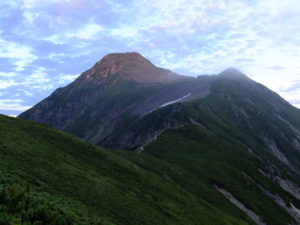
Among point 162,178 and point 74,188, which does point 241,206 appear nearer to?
point 162,178

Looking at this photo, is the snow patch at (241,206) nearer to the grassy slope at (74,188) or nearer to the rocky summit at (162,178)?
the rocky summit at (162,178)

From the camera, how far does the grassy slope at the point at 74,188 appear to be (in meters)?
23.3

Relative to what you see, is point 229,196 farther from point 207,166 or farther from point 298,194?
point 298,194

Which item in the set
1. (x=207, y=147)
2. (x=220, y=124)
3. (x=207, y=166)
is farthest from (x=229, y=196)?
(x=220, y=124)

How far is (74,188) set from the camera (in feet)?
122

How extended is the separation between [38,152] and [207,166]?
63.2 metres

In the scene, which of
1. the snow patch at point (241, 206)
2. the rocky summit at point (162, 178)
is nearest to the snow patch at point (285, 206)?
the rocky summit at point (162, 178)

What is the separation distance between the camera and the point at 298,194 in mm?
122500

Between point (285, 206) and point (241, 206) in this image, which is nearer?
point (241, 206)

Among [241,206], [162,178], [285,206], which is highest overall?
[162,178]

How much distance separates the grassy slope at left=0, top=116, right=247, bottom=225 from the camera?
76.4 feet

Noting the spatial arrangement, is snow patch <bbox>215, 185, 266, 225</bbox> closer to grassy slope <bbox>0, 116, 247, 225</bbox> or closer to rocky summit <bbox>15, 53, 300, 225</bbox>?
rocky summit <bbox>15, 53, 300, 225</bbox>

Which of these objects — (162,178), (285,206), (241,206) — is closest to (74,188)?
(162,178)

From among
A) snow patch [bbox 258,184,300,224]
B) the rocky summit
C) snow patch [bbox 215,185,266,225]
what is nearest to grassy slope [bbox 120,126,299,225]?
the rocky summit
